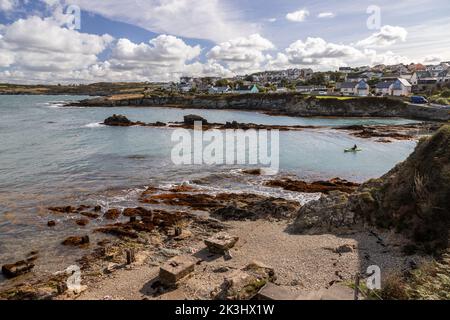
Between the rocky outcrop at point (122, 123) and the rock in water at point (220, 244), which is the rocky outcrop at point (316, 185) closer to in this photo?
the rock in water at point (220, 244)

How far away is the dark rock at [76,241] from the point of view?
1788cm

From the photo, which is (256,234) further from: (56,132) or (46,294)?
(56,132)

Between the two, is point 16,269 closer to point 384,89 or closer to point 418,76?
point 384,89

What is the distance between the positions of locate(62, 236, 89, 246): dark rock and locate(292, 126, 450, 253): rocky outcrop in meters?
11.8

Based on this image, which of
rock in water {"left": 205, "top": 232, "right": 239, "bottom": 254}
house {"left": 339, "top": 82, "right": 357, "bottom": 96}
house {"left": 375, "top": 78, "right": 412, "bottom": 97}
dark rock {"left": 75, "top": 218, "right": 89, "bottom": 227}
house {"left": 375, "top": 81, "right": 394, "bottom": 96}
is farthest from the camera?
house {"left": 339, "top": 82, "right": 357, "bottom": 96}

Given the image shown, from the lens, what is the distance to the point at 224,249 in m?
16.0

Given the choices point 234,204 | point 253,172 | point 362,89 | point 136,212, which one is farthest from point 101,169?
point 362,89

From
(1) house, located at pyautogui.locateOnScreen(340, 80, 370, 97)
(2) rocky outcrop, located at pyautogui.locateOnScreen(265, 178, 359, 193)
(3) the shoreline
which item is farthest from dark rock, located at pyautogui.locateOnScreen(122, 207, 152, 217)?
(1) house, located at pyautogui.locateOnScreen(340, 80, 370, 97)

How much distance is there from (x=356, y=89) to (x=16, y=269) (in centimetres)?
11392

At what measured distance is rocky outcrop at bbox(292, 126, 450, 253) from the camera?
14.9 meters

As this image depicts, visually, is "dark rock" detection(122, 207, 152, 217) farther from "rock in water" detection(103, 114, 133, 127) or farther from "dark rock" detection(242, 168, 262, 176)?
"rock in water" detection(103, 114, 133, 127)

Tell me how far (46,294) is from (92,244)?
5067 millimetres

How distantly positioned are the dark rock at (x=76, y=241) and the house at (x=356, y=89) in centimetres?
10597
